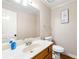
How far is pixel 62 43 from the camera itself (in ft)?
8.31

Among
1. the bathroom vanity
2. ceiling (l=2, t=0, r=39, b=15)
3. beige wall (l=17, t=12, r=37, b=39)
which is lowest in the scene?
the bathroom vanity

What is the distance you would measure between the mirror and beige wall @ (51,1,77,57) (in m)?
1.12

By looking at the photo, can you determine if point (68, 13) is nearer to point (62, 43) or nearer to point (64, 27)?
point (64, 27)

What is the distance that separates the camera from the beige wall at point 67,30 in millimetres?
2215

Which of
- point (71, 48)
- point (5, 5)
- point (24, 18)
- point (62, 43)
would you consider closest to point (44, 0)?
point (24, 18)

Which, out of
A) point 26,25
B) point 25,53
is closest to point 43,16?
point 26,25

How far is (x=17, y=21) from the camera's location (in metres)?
1.35

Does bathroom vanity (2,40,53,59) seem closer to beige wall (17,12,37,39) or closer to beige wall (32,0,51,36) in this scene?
beige wall (17,12,37,39)

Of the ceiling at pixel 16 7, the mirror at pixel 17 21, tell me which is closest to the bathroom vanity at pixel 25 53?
the mirror at pixel 17 21

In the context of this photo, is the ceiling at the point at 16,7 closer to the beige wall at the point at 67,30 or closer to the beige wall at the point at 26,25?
the beige wall at the point at 26,25

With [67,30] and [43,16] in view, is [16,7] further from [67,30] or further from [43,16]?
[67,30]

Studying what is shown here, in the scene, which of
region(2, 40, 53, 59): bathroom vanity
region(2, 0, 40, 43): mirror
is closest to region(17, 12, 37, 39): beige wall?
region(2, 0, 40, 43): mirror

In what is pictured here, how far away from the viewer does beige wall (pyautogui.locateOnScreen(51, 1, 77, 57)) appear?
2215 mm

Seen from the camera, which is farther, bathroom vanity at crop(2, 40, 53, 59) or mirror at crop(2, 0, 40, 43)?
mirror at crop(2, 0, 40, 43)
